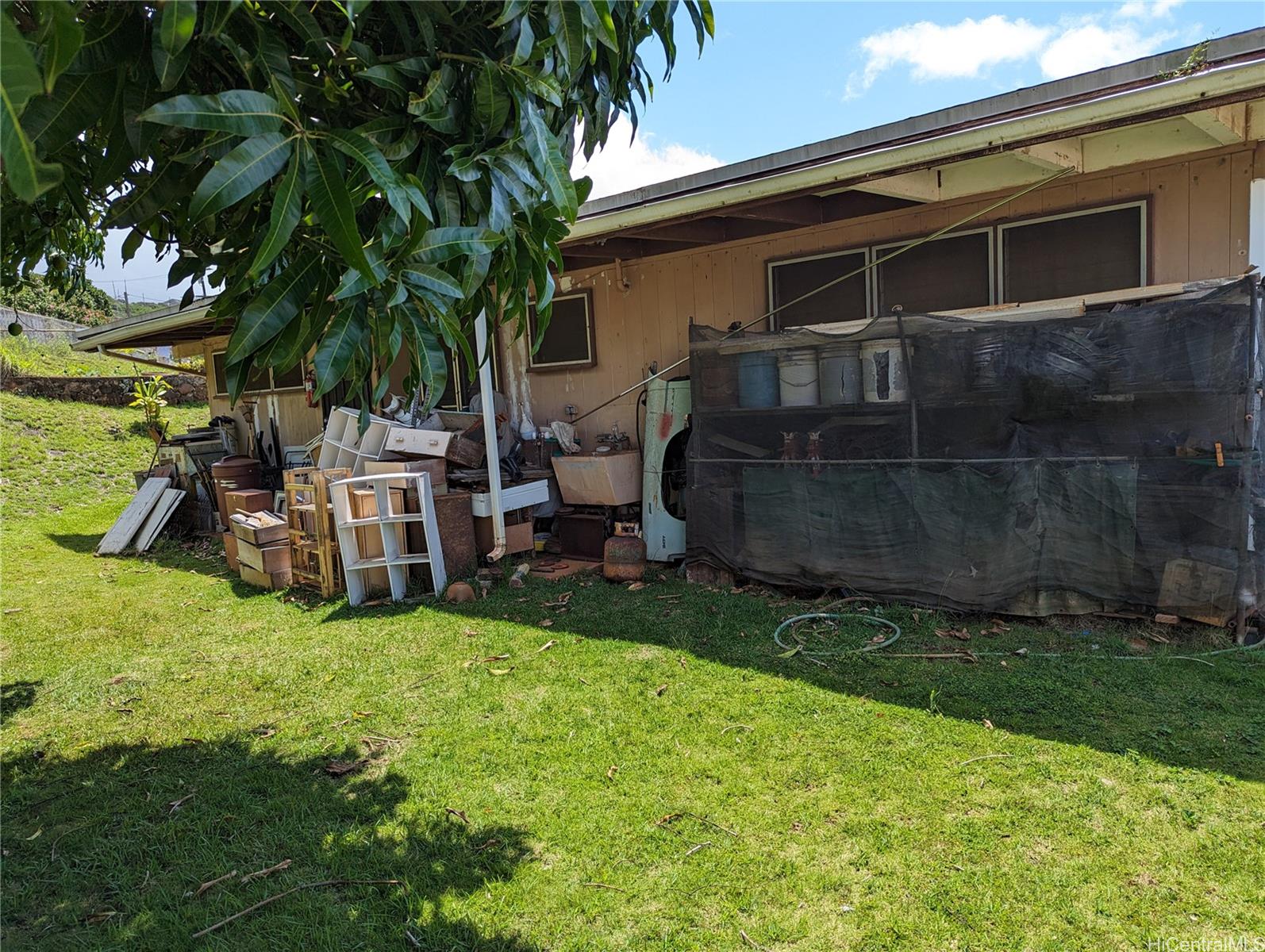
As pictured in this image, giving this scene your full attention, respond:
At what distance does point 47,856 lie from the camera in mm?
2670

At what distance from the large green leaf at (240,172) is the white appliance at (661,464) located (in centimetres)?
464

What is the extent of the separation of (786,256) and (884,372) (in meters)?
1.77

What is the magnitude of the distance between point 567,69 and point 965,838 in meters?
2.58

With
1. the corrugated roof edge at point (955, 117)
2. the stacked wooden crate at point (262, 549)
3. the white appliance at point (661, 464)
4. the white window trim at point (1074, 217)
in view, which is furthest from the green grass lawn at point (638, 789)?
the corrugated roof edge at point (955, 117)

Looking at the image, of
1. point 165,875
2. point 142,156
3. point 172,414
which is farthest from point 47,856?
point 172,414

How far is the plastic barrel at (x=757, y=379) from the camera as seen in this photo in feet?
17.3

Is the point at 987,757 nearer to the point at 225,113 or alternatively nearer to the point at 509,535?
the point at 225,113

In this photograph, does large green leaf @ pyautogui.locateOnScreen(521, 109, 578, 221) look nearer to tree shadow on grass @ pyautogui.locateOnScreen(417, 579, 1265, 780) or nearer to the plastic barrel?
tree shadow on grass @ pyautogui.locateOnScreen(417, 579, 1265, 780)

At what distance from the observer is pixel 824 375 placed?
5.04m

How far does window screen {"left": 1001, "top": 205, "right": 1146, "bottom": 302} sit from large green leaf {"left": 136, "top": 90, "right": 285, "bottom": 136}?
16.4 feet

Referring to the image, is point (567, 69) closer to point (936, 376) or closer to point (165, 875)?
point (165, 875)

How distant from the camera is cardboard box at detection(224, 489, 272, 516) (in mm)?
7395

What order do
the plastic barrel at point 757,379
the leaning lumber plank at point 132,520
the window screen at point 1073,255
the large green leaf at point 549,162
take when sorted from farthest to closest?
the leaning lumber plank at point 132,520 < the plastic barrel at point 757,379 < the window screen at point 1073,255 < the large green leaf at point 549,162

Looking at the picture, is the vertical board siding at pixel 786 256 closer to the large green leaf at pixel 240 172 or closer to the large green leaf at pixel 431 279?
the large green leaf at pixel 431 279
